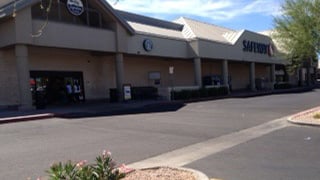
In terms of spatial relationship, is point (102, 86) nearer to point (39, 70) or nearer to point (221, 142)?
point (39, 70)

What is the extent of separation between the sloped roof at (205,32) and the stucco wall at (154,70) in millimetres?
3161

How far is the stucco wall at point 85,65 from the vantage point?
29859 millimetres

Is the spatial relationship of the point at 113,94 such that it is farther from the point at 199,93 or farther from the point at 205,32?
the point at 205,32

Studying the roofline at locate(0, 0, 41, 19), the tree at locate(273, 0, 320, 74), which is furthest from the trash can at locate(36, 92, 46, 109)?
the tree at locate(273, 0, 320, 74)

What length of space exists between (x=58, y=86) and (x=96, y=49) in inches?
155

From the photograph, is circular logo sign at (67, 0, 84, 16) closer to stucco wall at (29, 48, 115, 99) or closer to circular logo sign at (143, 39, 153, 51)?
stucco wall at (29, 48, 115, 99)

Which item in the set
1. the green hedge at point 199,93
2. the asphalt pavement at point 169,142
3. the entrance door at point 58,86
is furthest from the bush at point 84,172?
the green hedge at point 199,93

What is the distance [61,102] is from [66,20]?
5.44 metres

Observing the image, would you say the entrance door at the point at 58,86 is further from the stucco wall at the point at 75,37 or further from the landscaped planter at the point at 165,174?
the landscaped planter at the point at 165,174

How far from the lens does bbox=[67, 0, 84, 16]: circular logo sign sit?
95.1 ft

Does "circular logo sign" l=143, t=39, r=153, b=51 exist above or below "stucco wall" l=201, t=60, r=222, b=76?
above

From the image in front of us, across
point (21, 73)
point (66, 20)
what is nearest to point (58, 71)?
point (66, 20)

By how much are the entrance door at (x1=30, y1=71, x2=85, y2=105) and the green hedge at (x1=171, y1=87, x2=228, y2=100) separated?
7.07 meters

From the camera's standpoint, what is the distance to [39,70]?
97.6 feet
